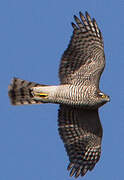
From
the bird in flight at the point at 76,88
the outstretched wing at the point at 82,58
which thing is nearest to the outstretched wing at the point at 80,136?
the bird in flight at the point at 76,88

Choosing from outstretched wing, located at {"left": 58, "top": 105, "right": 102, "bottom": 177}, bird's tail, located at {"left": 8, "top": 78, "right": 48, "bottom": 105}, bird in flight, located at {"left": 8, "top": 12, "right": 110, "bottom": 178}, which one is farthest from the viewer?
outstretched wing, located at {"left": 58, "top": 105, "right": 102, "bottom": 177}

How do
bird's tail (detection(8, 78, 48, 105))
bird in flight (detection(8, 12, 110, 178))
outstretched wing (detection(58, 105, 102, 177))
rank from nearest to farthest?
1. bird in flight (detection(8, 12, 110, 178))
2. bird's tail (detection(8, 78, 48, 105))
3. outstretched wing (detection(58, 105, 102, 177))

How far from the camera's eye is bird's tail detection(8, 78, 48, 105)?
16.1 meters

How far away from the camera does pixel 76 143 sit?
16438mm

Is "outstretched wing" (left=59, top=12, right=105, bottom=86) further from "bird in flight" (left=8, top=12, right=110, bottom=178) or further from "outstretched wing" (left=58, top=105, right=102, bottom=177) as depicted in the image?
"outstretched wing" (left=58, top=105, right=102, bottom=177)

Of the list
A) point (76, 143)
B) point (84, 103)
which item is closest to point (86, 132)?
point (76, 143)

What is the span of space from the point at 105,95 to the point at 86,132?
5.56 ft

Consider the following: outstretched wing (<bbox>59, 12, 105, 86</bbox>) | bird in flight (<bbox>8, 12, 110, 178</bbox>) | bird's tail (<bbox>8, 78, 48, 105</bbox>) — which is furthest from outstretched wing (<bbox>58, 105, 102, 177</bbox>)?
outstretched wing (<bbox>59, 12, 105, 86</bbox>)

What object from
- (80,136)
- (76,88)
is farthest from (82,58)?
(80,136)

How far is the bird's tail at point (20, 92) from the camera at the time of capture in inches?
633

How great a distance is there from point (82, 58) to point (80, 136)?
2313 mm

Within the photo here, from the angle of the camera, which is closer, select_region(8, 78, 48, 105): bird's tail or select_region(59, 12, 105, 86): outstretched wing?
select_region(59, 12, 105, 86): outstretched wing

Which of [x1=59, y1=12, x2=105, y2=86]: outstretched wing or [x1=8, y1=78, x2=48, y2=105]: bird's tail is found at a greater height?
[x1=59, y1=12, x2=105, y2=86]: outstretched wing

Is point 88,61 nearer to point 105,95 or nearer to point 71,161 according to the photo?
point 105,95
